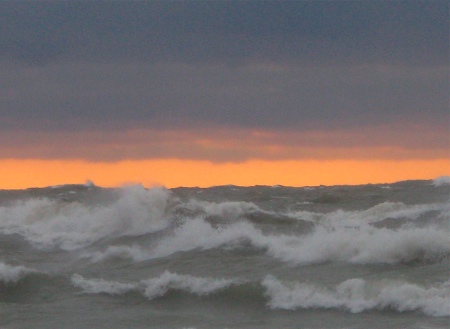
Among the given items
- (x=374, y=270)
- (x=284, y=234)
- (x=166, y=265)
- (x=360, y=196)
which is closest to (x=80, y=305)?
(x=166, y=265)

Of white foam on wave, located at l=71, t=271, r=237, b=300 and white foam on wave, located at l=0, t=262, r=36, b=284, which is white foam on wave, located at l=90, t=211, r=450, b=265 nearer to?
white foam on wave, located at l=71, t=271, r=237, b=300

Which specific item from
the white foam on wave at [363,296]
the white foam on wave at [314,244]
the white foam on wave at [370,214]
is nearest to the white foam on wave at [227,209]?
the white foam on wave at [314,244]

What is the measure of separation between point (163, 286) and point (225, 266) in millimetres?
2696

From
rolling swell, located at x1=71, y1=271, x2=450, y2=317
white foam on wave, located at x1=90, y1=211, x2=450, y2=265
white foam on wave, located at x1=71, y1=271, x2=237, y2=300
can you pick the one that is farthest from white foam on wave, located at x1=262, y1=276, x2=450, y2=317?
white foam on wave, located at x1=90, y1=211, x2=450, y2=265

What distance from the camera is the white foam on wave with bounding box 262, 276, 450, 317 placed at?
18.2 m

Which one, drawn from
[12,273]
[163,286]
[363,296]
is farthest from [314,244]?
[12,273]

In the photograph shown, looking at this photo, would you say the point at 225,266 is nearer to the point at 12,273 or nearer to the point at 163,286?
the point at 163,286

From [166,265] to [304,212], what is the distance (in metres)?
10.7

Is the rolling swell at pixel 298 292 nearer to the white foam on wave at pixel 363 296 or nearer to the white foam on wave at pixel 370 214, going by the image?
the white foam on wave at pixel 363 296

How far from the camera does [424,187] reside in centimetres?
4231

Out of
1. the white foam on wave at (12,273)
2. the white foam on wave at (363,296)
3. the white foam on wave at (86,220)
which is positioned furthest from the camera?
the white foam on wave at (86,220)

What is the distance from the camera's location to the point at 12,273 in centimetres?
2373

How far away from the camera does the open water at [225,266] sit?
18.8 meters

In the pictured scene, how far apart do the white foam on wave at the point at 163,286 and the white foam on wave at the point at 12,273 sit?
180cm
